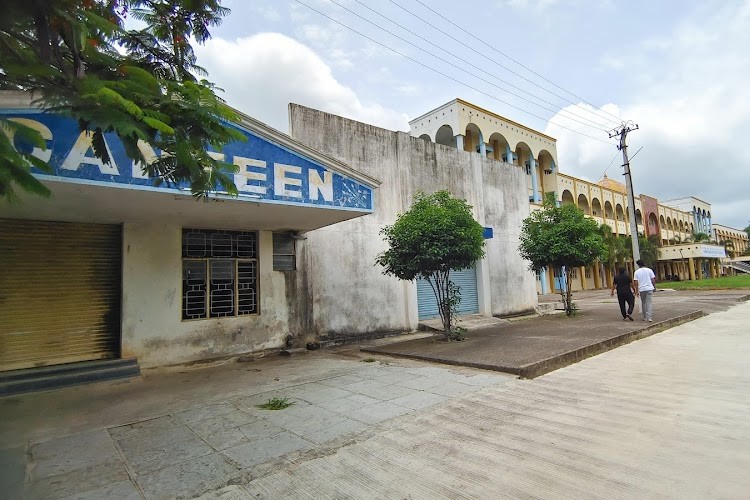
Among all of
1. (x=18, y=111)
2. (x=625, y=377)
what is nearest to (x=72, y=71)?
(x=18, y=111)

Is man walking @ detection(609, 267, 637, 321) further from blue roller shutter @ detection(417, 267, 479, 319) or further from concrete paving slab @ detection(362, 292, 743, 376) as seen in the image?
blue roller shutter @ detection(417, 267, 479, 319)

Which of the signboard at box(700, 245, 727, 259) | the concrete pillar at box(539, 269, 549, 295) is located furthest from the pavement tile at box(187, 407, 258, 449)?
the signboard at box(700, 245, 727, 259)

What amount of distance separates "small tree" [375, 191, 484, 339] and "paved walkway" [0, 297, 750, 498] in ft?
9.40

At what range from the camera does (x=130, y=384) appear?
666cm

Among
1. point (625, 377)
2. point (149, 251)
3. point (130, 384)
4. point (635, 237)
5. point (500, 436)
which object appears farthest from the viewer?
point (635, 237)

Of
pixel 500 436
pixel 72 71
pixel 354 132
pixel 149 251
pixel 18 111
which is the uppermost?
pixel 354 132

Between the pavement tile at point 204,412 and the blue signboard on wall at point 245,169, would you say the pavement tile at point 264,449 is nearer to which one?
the pavement tile at point 204,412

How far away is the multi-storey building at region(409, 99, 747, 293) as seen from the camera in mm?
28855

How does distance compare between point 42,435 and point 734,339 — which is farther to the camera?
point 734,339

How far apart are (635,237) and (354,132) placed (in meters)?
10.9

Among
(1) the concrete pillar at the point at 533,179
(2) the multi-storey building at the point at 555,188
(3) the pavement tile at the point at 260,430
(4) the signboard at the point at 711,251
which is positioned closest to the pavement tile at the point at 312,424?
(3) the pavement tile at the point at 260,430

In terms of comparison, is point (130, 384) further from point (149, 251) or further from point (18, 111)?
point (18, 111)

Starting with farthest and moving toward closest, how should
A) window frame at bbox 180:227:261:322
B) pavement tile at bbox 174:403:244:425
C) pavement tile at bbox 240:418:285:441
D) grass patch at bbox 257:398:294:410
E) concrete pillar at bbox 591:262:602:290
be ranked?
concrete pillar at bbox 591:262:602:290
window frame at bbox 180:227:261:322
grass patch at bbox 257:398:294:410
pavement tile at bbox 174:403:244:425
pavement tile at bbox 240:418:285:441

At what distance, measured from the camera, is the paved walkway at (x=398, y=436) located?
119 inches
